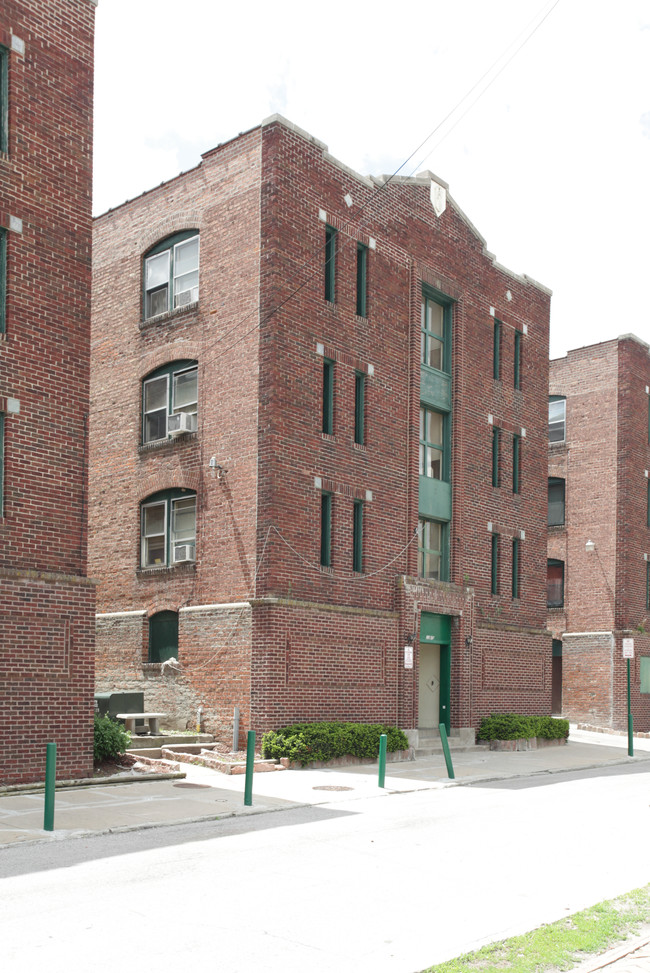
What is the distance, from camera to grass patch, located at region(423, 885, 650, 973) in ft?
22.3

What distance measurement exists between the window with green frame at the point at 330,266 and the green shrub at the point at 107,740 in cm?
1173

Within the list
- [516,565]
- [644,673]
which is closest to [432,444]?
[516,565]

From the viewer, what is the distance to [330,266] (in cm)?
2531

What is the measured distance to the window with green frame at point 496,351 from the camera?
31.5m

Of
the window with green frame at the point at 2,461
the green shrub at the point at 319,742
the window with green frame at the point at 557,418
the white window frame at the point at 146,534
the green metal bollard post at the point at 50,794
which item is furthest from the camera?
the window with green frame at the point at 557,418

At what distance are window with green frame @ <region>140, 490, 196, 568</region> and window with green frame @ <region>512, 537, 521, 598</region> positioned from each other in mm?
11491

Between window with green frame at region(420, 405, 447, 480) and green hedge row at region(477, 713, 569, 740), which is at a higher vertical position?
window with green frame at region(420, 405, 447, 480)

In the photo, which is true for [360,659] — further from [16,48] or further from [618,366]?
[618,366]

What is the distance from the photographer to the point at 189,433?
25203mm

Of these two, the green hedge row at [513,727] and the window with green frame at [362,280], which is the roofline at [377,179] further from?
the green hedge row at [513,727]

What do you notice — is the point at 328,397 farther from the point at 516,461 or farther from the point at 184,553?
the point at 516,461

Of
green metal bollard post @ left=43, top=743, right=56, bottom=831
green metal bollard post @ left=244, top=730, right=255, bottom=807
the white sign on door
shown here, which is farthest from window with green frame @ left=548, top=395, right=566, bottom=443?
Answer: green metal bollard post @ left=43, top=743, right=56, bottom=831

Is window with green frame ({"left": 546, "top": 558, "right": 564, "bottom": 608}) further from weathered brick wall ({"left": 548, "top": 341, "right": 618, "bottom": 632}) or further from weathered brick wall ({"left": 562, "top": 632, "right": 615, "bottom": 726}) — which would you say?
weathered brick wall ({"left": 562, "top": 632, "right": 615, "bottom": 726})

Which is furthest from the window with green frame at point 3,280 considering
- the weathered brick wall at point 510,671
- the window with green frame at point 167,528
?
the weathered brick wall at point 510,671
